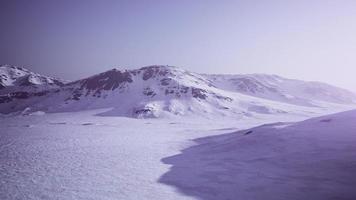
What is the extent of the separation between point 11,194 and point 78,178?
15.7 feet

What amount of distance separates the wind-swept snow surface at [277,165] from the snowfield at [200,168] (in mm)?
73

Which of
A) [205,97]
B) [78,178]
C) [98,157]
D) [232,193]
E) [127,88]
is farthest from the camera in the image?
[127,88]

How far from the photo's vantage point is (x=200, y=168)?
76.0ft

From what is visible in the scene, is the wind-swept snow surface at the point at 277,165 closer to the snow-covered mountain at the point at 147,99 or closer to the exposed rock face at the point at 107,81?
the snow-covered mountain at the point at 147,99

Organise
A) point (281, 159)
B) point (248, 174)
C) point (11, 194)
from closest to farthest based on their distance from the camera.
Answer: point (11, 194) → point (248, 174) → point (281, 159)

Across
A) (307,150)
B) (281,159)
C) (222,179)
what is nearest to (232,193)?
(222,179)

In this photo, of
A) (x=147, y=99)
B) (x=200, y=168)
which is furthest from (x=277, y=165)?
(x=147, y=99)

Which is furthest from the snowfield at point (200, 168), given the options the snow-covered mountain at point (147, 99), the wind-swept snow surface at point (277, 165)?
the snow-covered mountain at point (147, 99)

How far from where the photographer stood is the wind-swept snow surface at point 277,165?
16.5 metres

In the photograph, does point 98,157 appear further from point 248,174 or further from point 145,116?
point 145,116

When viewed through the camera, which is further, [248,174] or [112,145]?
[112,145]

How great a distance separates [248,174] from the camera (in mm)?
20734

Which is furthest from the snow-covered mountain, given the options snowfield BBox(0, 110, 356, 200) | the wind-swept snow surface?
the wind-swept snow surface

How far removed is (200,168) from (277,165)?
7.75 m
